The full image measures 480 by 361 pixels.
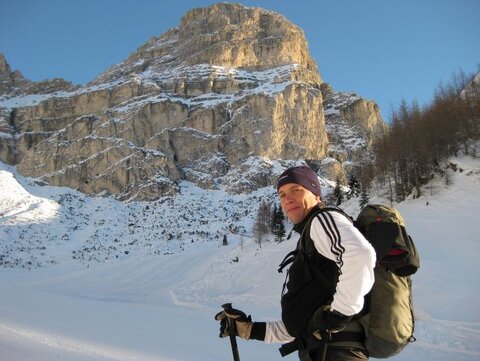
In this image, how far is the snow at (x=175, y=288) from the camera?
18.1 ft

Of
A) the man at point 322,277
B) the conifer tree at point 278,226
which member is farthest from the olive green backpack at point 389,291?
the conifer tree at point 278,226

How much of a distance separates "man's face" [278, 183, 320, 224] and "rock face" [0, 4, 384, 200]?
9125 cm

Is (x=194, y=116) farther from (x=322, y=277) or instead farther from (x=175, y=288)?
(x=322, y=277)


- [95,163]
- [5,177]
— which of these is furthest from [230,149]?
[5,177]

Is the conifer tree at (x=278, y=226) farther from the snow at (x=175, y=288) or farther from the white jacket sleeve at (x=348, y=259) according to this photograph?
the white jacket sleeve at (x=348, y=259)

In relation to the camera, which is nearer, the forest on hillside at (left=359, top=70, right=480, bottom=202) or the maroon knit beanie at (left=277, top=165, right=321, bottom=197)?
the maroon knit beanie at (left=277, top=165, right=321, bottom=197)

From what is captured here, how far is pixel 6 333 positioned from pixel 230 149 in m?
104

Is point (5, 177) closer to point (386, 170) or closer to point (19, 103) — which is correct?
point (19, 103)

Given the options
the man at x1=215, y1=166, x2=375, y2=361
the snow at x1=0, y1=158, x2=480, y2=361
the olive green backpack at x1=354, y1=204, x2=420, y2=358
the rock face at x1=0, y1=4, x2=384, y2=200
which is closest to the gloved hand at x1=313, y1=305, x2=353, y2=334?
the man at x1=215, y1=166, x2=375, y2=361

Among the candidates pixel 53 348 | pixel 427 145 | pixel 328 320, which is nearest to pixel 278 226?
pixel 427 145

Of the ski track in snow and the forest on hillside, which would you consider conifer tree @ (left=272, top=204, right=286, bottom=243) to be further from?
the ski track in snow

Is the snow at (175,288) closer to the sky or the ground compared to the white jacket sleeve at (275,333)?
closer to the ground

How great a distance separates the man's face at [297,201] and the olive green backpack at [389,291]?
15.2 inches

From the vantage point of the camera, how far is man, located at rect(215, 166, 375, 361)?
194 centimetres
